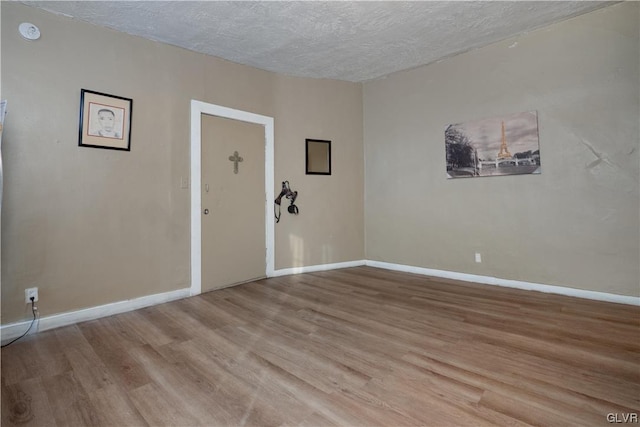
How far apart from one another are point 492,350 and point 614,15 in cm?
329

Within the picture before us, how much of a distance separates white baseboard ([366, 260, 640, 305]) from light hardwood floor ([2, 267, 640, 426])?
138mm

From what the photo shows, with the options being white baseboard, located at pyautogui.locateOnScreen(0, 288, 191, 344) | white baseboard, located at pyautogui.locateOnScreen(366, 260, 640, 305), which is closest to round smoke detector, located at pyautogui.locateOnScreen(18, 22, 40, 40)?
white baseboard, located at pyautogui.locateOnScreen(0, 288, 191, 344)

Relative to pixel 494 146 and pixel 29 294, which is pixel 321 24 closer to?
pixel 494 146

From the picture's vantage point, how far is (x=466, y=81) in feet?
12.3

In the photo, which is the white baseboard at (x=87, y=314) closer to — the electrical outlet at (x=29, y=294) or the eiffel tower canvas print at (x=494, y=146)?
the electrical outlet at (x=29, y=294)

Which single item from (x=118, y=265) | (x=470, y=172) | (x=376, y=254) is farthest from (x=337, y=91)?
(x=118, y=265)

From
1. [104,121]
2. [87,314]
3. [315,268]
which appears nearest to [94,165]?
[104,121]

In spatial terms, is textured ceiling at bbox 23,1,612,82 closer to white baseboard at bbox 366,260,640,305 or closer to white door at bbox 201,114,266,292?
white door at bbox 201,114,266,292

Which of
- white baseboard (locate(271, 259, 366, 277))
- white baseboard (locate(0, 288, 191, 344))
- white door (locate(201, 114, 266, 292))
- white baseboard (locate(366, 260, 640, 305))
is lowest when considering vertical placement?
white baseboard (locate(0, 288, 191, 344))

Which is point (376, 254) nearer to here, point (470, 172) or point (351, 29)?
point (470, 172)

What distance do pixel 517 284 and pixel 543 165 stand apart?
1.34m

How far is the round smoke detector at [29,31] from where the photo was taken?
94.2 inches

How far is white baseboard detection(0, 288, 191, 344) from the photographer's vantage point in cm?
232

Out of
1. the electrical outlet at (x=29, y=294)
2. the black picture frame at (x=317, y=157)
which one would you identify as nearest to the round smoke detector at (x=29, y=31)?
the electrical outlet at (x=29, y=294)
